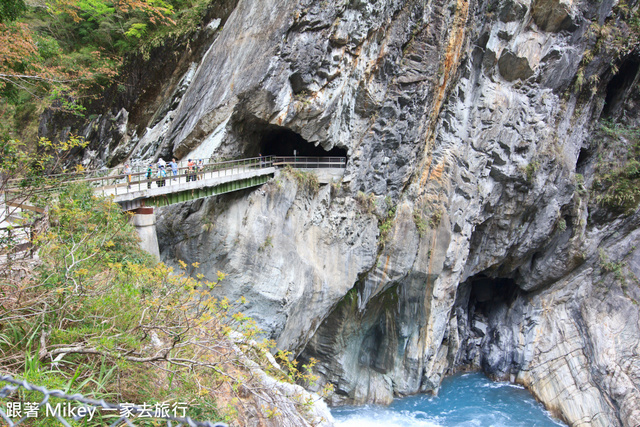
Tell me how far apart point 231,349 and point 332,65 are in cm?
1105

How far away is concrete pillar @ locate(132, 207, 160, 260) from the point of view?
413 inches

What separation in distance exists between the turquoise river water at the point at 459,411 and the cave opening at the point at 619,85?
17227mm

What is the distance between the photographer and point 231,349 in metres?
6.24

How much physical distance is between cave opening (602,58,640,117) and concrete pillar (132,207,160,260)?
→ 26105 mm

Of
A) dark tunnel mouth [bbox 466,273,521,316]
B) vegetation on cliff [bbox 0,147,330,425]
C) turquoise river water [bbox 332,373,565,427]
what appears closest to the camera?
vegetation on cliff [bbox 0,147,330,425]

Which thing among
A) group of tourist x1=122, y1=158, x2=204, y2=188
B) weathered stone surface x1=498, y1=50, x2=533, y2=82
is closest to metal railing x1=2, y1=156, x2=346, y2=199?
group of tourist x1=122, y1=158, x2=204, y2=188

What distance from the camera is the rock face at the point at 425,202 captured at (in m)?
13.8

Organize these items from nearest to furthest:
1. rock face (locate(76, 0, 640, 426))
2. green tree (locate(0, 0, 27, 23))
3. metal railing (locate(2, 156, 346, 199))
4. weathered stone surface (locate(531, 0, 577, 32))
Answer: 1. green tree (locate(0, 0, 27, 23))
2. metal railing (locate(2, 156, 346, 199))
3. rock face (locate(76, 0, 640, 426))
4. weathered stone surface (locate(531, 0, 577, 32))

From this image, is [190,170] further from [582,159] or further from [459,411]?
[582,159]

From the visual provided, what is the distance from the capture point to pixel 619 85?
23719 mm

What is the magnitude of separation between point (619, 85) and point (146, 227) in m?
27.1

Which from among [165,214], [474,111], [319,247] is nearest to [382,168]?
[319,247]

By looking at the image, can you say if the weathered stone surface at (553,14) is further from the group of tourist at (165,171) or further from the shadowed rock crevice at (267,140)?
the group of tourist at (165,171)

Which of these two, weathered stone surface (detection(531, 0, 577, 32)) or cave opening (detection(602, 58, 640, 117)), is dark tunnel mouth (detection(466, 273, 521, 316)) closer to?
cave opening (detection(602, 58, 640, 117))
